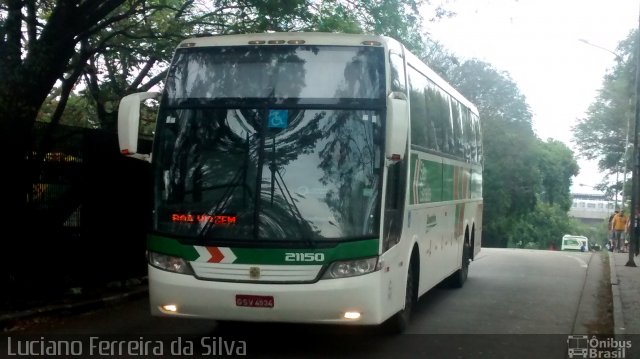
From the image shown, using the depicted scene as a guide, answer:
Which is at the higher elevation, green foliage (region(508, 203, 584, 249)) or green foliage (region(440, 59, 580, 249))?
green foliage (region(440, 59, 580, 249))

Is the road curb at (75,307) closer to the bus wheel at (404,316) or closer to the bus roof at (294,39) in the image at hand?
the bus roof at (294,39)

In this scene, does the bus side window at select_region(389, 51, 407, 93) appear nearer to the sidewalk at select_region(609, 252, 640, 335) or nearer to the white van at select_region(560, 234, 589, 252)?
the sidewalk at select_region(609, 252, 640, 335)

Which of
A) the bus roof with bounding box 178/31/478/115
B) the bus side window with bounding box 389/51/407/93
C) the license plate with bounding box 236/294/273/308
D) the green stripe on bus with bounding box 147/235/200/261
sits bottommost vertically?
the license plate with bounding box 236/294/273/308

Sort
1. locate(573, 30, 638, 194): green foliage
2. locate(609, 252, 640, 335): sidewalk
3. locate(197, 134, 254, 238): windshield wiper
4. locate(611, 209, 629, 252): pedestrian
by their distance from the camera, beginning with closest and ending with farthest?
locate(197, 134, 254, 238): windshield wiper
locate(609, 252, 640, 335): sidewalk
locate(611, 209, 629, 252): pedestrian
locate(573, 30, 638, 194): green foliage

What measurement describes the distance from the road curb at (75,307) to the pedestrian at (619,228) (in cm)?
2146

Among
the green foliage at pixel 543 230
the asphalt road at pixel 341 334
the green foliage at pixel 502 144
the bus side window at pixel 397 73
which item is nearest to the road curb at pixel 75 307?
the asphalt road at pixel 341 334

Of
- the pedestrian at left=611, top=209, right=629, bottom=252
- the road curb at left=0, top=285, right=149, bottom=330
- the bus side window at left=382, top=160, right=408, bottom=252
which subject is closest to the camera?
the bus side window at left=382, top=160, right=408, bottom=252

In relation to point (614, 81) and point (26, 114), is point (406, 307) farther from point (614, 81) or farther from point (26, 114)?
point (614, 81)

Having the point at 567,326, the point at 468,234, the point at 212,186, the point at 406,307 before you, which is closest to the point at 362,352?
the point at 406,307

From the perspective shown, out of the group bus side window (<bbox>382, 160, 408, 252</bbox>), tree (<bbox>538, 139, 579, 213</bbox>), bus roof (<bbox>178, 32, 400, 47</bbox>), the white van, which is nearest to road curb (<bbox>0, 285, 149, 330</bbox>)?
bus roof (<bbox>178, 32, 400, 47</bbox>)

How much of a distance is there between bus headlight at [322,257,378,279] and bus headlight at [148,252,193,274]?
1.40m

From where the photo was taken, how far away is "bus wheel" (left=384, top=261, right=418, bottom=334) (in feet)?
29.4

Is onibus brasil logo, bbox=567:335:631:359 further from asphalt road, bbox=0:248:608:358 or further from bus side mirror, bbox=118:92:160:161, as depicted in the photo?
bus side mirror, bbox=118:92:160:161

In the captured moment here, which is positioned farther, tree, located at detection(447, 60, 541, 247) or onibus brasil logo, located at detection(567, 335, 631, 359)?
tree, located at detection(447, 60, 541, 247)
